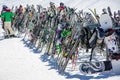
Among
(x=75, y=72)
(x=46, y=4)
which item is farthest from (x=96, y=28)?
(x=46, y=4)

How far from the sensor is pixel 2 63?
47.1 ft

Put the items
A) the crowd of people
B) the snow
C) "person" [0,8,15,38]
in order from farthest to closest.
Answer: "person" [0,8,15,38]
the crowd of people
the snow

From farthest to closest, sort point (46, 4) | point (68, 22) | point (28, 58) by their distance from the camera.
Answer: point (46, 4) → point (28, 58) → point (68, 22)

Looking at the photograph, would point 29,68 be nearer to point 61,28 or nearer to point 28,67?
point 28,67

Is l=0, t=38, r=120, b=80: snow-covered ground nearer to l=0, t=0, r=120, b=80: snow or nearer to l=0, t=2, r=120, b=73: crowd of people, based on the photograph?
l=0, t=0, r=120, b=80: snow

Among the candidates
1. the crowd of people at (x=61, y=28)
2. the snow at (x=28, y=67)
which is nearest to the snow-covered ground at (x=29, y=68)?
the snow at (x=28, y=67)

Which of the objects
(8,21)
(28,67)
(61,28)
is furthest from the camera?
(8,21)

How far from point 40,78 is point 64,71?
1073 mm

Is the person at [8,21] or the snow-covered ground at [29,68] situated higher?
the person at [8,21]

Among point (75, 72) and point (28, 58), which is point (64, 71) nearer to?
point (75, 72)

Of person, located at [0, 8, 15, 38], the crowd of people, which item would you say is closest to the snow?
the crowd of people

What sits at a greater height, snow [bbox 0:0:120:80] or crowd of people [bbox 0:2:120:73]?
crowd of people [bbox 0:2:120:73]

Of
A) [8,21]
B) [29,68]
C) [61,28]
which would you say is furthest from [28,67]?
[8,21]

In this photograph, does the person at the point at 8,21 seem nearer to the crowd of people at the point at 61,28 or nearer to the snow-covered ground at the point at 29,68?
the crowd of people at the point at 61,28
